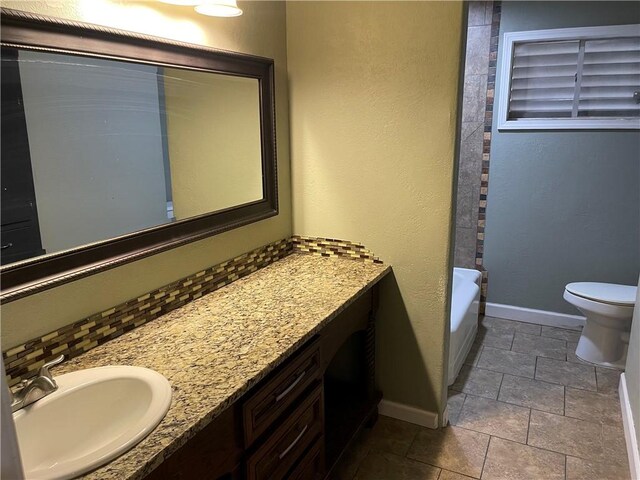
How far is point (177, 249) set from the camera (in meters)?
1.78

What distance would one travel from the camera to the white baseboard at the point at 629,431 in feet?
6.72

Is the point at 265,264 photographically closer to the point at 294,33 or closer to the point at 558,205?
Answer: the point at 294,33

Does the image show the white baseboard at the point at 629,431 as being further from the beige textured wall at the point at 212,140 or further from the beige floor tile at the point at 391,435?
the beige textured wall at the point at 212,140

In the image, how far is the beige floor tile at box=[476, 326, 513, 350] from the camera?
3.27 metres

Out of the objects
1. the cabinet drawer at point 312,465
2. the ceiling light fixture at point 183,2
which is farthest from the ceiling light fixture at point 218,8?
the cabinet drawer at point 312,465

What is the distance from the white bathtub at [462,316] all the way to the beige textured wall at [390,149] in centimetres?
33

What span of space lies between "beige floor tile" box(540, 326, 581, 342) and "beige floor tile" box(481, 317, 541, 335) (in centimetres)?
5

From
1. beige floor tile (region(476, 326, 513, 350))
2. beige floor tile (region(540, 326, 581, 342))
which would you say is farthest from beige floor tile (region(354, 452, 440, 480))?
beige floor tile (region(540, 326, 581, 342))

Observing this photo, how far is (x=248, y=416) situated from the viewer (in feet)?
4.45

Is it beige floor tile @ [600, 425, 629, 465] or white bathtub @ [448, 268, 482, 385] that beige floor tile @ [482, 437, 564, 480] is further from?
white bathtub @ [448, 268, 482, 385]

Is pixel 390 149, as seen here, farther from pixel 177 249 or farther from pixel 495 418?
pixel 495 418

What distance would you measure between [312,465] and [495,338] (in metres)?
2.00

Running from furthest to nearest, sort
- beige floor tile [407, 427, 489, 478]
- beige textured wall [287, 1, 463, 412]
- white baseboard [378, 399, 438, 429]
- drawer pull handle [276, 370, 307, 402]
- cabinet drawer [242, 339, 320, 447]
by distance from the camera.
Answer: white baseboard [378, 399, 438, 429] → beige floor tile [407, 427, 489, 478] → beige textured wall [287, 1, 463, 412] → drawer pull handle [276, 370, 307, 402] → cabinet drawer [242, 339, 320, 447]

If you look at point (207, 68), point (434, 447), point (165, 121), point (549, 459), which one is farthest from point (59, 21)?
point (549, 459)
